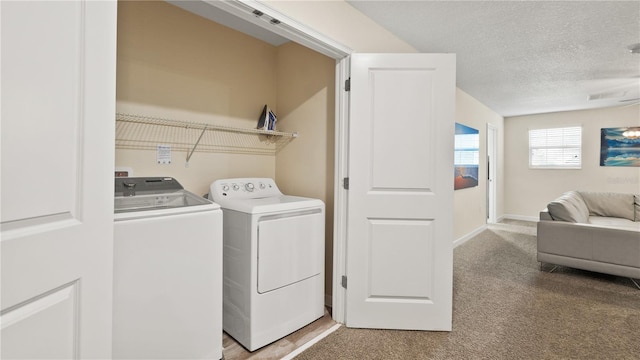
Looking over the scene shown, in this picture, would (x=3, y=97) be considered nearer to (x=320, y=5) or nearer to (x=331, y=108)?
(x=320, y=5)

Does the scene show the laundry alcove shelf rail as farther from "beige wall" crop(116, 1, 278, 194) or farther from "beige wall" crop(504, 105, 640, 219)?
"beige wall" crop(504, 105, 640, 219)

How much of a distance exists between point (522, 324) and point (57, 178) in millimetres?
2837

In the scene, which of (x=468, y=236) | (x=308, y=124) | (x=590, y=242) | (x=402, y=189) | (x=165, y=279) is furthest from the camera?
(x=468, y=236)

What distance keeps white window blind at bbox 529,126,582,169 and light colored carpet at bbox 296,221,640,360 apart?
376 cm

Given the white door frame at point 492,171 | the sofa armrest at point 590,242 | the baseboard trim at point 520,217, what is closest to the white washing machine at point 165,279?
the sofa armrest at point 590,242

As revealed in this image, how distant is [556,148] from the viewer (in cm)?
645

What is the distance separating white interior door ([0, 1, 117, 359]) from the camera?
668 millimetres

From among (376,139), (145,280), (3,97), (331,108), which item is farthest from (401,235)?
(3,97)

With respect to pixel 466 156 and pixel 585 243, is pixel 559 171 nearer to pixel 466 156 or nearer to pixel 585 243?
pixel 466 156

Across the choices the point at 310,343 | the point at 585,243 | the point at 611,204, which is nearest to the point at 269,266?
the point at 310,343

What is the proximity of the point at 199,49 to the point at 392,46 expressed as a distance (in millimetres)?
1636

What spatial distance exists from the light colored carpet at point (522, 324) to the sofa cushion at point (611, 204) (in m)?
1.59

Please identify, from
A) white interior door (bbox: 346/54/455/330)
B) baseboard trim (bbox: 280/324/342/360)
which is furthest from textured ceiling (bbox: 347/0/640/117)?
baseboard trim (bbox: 280/324/342/360)

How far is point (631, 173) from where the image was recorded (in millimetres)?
5684
